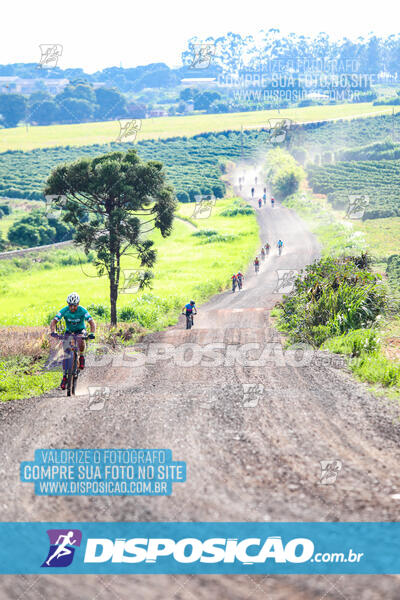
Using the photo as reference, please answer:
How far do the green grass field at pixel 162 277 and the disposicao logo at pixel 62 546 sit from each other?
27090mm

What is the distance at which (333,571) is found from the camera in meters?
6.94

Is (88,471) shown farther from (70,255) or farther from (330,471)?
(70,255)

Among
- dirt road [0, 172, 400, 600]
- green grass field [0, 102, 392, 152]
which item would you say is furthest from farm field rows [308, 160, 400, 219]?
dirt road [0, 172, 400, 600]

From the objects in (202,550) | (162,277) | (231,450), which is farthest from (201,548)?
(162,277)

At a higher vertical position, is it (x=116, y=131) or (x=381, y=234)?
(x=116, y=131)

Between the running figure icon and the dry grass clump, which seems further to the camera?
the dry grass clump

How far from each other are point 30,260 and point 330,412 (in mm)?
55474

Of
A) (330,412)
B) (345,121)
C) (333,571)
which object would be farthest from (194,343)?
(345,121)

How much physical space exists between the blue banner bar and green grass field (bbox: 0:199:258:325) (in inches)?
1072

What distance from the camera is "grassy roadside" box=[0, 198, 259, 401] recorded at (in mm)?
20281

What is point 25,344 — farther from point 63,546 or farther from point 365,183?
point 365,183

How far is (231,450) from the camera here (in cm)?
982

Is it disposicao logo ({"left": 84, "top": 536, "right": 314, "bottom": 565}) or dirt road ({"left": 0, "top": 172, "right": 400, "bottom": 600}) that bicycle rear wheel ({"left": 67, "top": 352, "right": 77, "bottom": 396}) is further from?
disposicao logo ({"left": 84, "top": 536, "right": 314, "bottom": 565})

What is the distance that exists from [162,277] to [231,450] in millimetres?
42418
